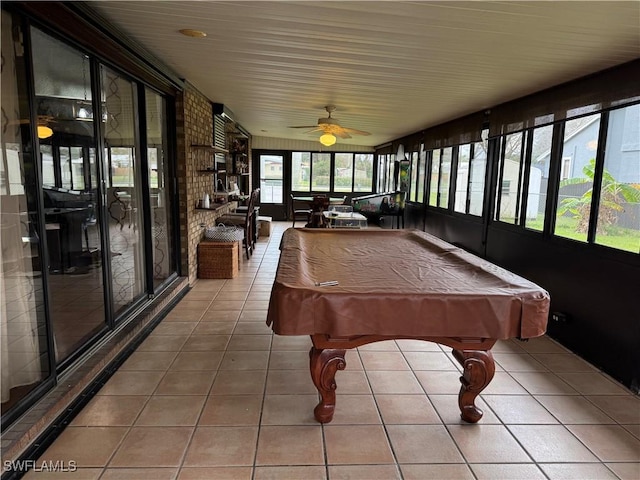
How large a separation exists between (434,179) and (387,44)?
194 inches

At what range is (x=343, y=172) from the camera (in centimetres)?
1195

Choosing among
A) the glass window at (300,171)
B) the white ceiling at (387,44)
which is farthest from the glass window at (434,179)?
the glass window at (300,171)

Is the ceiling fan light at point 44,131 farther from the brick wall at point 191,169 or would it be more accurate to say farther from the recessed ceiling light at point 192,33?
the brick wall at point 191,169

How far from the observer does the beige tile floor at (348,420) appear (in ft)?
6.39

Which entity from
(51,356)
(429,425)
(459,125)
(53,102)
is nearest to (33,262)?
(51,356)

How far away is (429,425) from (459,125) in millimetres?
4836

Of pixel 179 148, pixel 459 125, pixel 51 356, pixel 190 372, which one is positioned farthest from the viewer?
pixel 459 125

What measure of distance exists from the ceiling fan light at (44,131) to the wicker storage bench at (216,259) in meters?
2.91

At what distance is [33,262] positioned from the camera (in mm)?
2098

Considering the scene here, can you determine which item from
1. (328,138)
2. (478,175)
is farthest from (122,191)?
(478,175)

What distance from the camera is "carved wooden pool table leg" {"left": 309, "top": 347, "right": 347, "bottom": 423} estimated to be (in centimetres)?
221

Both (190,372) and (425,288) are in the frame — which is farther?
(190,372)

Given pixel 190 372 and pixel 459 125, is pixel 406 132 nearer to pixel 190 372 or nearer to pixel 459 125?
pixel 459 125

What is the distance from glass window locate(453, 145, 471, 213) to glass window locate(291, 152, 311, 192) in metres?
6.01
